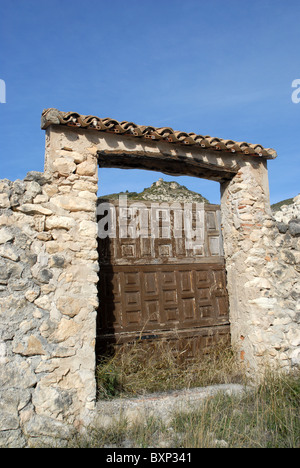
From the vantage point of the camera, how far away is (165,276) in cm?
526

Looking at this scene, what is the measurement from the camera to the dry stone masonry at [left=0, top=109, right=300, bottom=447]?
3654 millimetres

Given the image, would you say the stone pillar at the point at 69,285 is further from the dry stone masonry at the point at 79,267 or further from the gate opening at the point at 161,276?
the gate opening at the point at 161,276

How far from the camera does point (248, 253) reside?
5195 millimetres

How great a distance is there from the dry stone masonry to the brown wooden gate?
261mm

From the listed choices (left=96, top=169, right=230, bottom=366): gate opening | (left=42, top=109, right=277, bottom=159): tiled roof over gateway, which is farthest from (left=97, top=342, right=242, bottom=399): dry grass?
(left=42, top=109, right=277, bottom=159): tiled roof over gateway

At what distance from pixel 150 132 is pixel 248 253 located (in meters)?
2.09

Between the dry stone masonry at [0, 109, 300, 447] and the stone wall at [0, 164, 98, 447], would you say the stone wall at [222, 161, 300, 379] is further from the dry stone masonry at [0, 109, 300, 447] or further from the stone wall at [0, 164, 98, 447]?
the stone wall at [0, 164, 98, 447]

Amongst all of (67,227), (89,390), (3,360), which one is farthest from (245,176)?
→ (3,360)

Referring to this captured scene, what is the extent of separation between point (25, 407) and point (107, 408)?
81 centimetres

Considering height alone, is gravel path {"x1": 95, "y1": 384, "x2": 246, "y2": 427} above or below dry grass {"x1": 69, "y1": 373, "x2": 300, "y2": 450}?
above

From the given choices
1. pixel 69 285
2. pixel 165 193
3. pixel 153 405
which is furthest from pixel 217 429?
pixel 165 193

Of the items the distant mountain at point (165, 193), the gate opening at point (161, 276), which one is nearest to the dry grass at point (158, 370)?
the gate opening at point (161, 276)

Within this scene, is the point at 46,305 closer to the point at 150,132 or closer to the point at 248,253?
the point at 150,132
